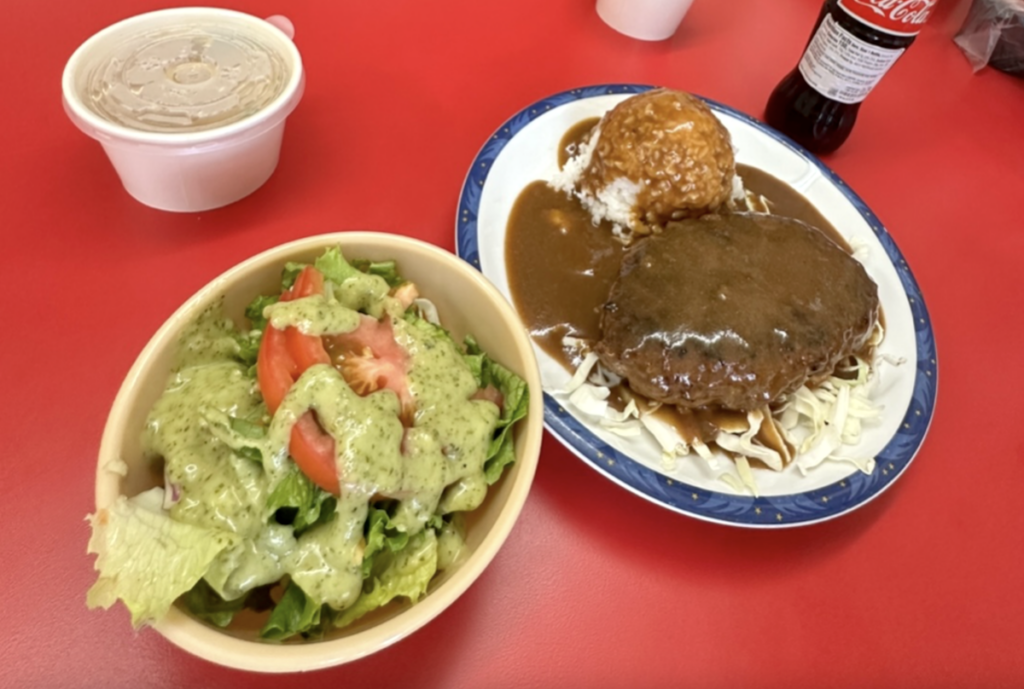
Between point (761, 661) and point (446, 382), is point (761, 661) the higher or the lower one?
the lower one

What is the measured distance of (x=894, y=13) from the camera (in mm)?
1874

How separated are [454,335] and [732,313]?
26.3 inches

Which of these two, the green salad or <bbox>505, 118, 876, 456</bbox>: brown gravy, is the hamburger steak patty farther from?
the green salad

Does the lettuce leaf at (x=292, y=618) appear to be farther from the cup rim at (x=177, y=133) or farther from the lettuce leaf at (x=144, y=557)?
the cup rim at (x=177, y=133)

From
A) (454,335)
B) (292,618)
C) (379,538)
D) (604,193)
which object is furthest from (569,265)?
(292,618)

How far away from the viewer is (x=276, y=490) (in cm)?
96

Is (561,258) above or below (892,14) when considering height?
below

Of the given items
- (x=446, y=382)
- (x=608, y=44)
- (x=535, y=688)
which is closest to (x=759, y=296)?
(x=446, y=382)

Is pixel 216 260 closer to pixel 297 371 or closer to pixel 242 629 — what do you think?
pixel 297 371

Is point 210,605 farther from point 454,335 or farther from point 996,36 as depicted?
point 996,36

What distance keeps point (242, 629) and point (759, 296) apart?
1266 millimetres

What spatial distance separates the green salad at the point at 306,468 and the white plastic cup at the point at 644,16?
6.18 ft

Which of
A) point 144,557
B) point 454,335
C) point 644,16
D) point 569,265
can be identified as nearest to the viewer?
point 144,557

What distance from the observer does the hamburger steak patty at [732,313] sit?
155cm
